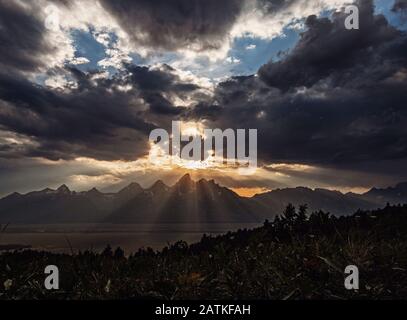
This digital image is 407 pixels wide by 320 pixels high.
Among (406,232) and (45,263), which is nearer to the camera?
(45,263)

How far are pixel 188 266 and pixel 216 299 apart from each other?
1239 millimetres

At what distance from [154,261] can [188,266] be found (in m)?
1.37

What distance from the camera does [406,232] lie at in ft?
30.7
